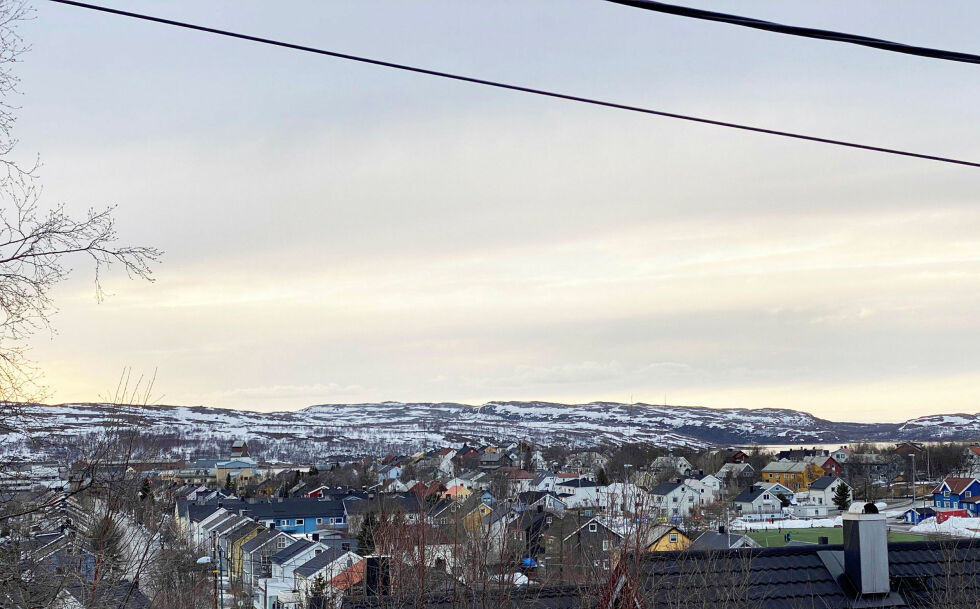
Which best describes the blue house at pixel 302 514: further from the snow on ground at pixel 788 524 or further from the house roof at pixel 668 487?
the snow on ground at pixel 788 524

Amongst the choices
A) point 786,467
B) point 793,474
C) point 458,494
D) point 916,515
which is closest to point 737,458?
point 786,467

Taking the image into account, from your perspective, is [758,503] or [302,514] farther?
[758,503]

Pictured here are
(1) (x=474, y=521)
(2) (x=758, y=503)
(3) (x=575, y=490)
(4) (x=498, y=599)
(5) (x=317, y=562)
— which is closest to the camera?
(4) (x=498, y=599)

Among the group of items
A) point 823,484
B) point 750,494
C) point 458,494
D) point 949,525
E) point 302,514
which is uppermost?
point 458,494

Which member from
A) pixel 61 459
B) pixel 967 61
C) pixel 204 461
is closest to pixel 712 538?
pixel 61 459

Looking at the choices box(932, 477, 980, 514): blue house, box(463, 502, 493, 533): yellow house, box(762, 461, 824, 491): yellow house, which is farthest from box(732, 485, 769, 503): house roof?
box(463, 502, 493, 533): yellow house

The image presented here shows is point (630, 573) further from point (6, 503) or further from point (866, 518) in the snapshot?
point (6, 503)

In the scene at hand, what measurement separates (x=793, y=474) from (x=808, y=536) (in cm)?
5748

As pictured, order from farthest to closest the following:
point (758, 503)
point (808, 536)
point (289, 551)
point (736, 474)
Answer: point (736, 474)
point (758, 503)
point (808, 536)
point (289, 551)

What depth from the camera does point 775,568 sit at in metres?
11.5

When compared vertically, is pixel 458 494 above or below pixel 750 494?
above

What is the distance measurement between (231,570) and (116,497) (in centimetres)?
3734

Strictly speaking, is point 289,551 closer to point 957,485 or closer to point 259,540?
point 259,540

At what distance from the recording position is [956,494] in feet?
240
